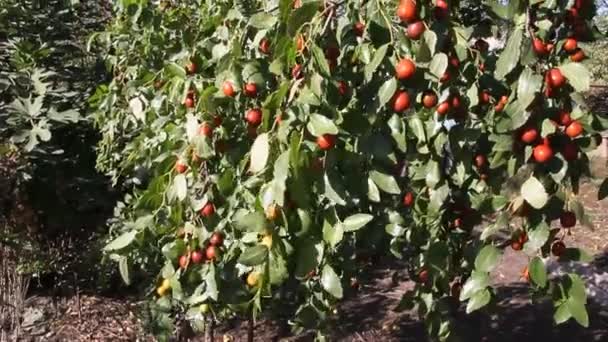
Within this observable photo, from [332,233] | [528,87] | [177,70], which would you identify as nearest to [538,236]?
[528,87]

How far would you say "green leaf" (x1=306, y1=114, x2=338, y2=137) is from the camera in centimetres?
113

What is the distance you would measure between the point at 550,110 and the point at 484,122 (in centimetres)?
33

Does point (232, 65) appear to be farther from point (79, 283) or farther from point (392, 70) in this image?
point (79, 283)

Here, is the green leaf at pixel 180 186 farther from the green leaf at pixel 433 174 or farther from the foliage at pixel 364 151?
the green leaf at pixel 433 174

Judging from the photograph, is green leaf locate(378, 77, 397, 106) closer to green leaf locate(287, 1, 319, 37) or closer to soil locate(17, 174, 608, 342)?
green leaf locate(287, 1, 319, 37)

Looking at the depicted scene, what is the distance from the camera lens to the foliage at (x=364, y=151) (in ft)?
4.04

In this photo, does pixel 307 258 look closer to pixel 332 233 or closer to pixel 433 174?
pixel 332 233

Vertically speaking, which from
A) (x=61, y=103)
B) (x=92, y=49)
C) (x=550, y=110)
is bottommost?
(x=550, y=110)

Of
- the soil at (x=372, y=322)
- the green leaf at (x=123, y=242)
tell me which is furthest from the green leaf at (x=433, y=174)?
the soil at (x=372, y=322)

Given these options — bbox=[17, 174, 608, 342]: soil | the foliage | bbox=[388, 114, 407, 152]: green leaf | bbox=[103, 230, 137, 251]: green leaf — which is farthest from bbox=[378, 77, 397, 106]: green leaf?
bbox=[17, 174, 608, 342]: soil

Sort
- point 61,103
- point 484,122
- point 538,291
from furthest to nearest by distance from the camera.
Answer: point 61,103 < point 484,122 < point 538,291

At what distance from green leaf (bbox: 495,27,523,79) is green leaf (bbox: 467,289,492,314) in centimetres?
43

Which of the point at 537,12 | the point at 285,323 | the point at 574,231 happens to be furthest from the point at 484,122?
the point at 574,231

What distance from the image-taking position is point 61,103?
3566 mm
